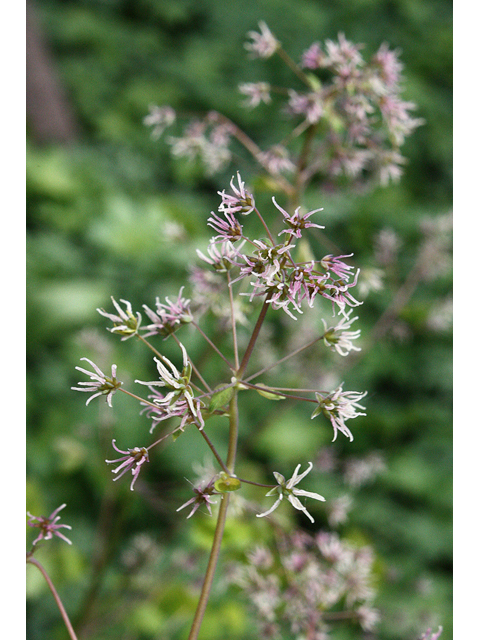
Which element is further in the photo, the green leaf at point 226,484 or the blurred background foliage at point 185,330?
the blurred background foliage at point 185,330

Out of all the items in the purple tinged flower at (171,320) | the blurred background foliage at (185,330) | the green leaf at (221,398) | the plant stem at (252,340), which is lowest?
the blurred background foliage at (185,330)

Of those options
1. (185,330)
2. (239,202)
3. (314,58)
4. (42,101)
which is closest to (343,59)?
(314,58)

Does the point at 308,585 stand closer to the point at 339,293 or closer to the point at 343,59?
the point at 339,293

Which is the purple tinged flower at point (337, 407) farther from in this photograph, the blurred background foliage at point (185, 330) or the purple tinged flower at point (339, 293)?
the blurred background foliage at point (185, 330)

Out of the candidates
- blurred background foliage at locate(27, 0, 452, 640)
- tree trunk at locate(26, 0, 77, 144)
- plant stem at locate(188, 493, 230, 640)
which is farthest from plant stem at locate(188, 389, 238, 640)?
tree trunk at locate(26, 0, 77, 144)

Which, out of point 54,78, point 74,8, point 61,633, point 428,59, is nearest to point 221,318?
point 61,633

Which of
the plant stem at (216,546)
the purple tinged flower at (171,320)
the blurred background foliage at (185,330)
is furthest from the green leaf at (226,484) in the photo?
the blurred background foliage at (185,330)
